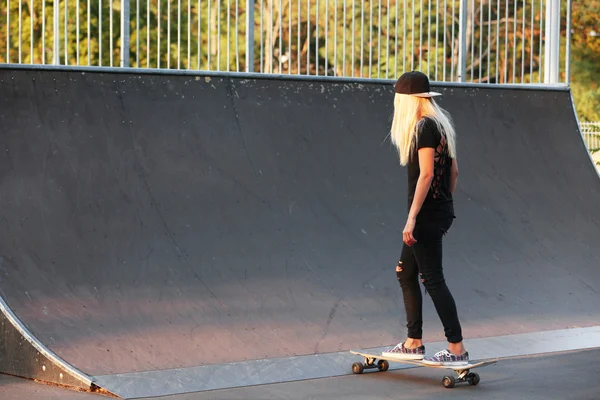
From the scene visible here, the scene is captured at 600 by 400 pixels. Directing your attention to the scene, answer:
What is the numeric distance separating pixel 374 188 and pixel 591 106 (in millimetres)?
36667

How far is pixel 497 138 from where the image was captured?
9258 millimetres

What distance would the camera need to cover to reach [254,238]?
23.4 ft

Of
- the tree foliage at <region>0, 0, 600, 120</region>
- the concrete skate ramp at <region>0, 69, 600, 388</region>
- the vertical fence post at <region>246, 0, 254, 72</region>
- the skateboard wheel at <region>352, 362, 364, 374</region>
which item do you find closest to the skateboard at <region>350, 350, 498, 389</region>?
the skateboard wheel at <region>352, 362, 364, 374</region>

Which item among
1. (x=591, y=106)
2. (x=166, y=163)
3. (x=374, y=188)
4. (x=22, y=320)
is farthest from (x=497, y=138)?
(x=591, y=106)

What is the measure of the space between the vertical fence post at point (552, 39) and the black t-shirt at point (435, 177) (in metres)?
5.59

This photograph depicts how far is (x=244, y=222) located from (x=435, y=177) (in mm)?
2152

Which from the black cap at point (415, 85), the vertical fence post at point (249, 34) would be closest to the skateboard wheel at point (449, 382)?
the black cap at point (415, 85)

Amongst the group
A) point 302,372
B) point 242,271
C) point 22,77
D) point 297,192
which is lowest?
point 302,372

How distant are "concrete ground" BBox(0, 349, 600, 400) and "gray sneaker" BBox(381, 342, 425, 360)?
4.9 inches

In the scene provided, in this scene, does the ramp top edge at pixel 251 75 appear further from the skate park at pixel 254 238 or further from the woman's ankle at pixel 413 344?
the woman's ankle at pixel 413 344

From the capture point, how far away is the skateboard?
526 centimetres

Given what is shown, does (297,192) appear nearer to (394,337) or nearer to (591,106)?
(394,337)

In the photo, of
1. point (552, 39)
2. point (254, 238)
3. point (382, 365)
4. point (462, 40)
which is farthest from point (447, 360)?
point (552, 39)

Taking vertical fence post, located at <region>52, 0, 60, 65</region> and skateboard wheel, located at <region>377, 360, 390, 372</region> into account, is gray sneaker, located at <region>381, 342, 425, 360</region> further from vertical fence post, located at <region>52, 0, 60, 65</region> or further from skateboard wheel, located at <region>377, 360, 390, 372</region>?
vertical fence post, located at <region>52, 0, 60, 65</region>
